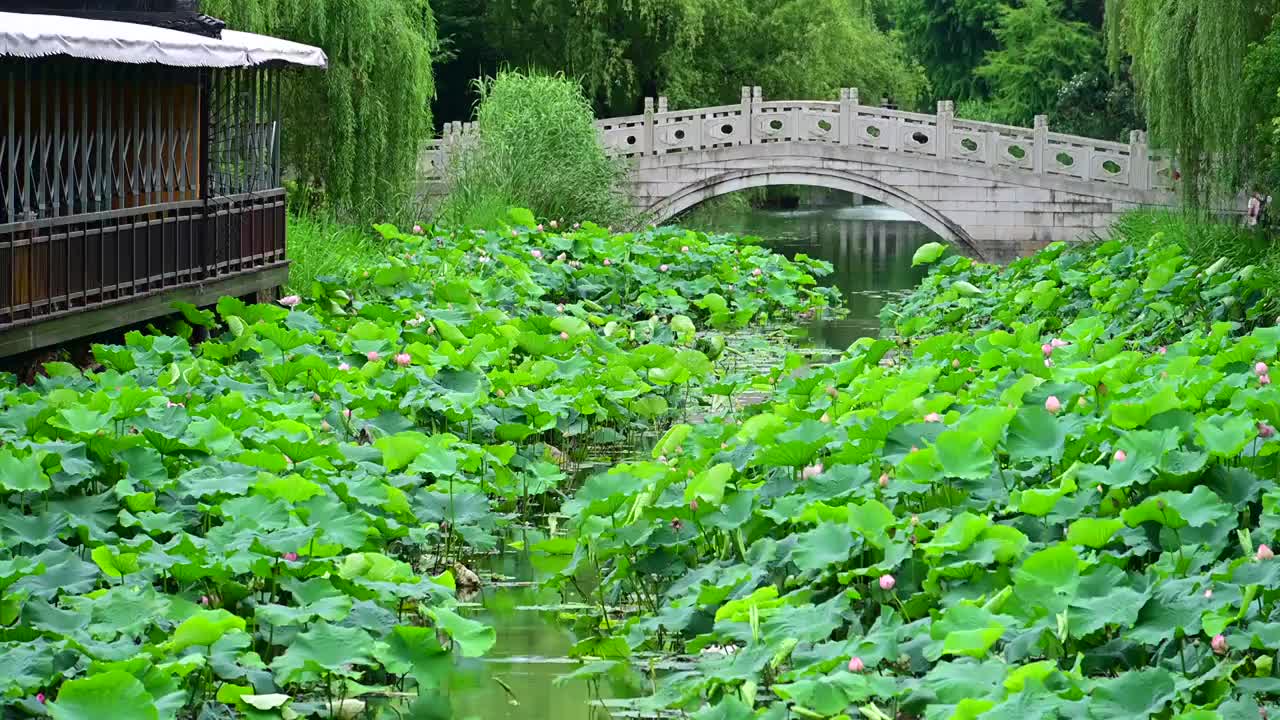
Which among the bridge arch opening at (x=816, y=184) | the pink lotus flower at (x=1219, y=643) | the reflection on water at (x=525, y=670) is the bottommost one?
the reflection on water at (x=525, y=670)

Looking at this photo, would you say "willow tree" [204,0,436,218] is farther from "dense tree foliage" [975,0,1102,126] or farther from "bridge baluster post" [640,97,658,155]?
"dense tree foliage" [975,0,1102,126]

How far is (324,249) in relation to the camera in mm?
13164

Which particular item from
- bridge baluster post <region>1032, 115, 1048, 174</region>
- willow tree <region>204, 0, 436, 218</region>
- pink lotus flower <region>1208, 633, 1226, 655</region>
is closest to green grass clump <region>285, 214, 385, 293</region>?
willow tree <region>204, 0, 436, 218</region>

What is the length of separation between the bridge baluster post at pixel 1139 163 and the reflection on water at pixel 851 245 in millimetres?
2672

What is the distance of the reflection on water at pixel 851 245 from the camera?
16.5 metres

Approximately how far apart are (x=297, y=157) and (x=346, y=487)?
889 centimetres

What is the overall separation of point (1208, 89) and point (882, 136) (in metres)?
9.76

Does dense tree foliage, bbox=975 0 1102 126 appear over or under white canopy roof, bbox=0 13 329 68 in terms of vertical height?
over

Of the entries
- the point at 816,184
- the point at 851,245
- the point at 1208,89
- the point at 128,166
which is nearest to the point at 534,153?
the point at 816,184

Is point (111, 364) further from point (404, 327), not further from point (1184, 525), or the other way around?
point (1184, 525)

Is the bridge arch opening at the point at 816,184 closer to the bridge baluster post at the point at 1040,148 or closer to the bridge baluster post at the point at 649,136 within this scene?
the bridge baluster post at the point at 649,136

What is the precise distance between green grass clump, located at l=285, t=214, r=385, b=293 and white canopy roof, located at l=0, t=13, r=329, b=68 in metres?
1.44

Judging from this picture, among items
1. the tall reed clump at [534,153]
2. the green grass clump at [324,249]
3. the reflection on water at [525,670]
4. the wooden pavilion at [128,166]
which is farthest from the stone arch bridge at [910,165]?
the reflection on water at [525,670]

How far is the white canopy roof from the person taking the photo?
26.8 feet
